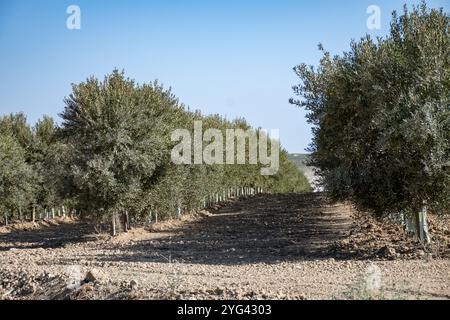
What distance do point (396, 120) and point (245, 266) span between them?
5.73 metres

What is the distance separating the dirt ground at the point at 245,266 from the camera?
9391 millimetres

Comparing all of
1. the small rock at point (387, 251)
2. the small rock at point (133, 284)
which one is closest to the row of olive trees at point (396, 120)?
the small rock at point (387, 251)

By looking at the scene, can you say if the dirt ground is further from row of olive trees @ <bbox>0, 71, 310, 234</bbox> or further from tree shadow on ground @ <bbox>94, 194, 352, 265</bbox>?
row of olive trees @ <bbox>0, 71, 310, 234</bbox>

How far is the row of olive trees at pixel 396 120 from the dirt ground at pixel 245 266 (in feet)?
5.68

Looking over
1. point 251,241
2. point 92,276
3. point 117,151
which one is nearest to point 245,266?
point 92,276

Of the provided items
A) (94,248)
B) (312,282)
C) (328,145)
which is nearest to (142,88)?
(94,248)

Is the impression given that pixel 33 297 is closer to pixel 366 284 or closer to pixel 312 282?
pixel 312 282

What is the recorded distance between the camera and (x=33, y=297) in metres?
10.9

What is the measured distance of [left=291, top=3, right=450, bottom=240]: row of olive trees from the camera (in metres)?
14.0

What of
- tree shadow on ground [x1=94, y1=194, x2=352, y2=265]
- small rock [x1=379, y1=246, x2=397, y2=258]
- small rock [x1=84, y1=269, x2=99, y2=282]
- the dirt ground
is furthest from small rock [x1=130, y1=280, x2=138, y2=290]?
small rock [x1=379, y1=246, x2=397, y2=258]

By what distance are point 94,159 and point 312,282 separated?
1398cm

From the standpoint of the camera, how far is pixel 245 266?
1393cm

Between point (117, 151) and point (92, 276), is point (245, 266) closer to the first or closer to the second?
point (92, 276)

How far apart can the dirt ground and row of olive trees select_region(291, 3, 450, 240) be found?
1.73m
